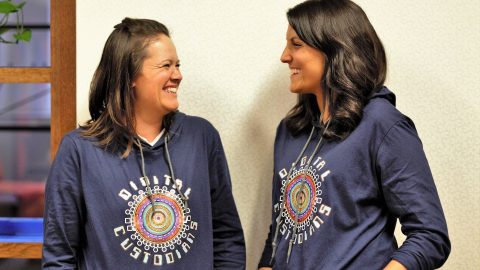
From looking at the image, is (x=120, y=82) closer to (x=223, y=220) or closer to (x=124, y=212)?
(x=124, y=212)

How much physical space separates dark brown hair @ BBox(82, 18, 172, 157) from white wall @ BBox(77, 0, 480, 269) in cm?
27

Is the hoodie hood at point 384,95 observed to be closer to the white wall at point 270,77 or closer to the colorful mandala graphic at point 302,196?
the colorful mandala graphic at point 302,196

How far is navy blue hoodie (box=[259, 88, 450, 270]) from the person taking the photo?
4.44ft

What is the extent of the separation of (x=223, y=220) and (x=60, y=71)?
0.72 meters

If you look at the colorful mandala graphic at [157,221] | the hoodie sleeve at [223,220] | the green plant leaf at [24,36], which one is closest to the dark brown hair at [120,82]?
the colorful mandala graphic at [157,221]

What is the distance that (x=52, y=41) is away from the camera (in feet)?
6.33

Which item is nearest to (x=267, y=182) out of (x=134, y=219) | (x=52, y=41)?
(x=134, y=219)

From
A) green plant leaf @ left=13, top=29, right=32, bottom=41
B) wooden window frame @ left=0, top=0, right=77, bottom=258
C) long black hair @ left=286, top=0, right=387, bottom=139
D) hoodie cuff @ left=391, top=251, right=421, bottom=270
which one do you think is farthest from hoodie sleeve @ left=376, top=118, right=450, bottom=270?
green plant leaf @ left=13, top=29, right=32, bottom=41

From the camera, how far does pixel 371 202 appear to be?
143 cm

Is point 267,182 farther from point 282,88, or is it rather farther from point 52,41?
point 52,41

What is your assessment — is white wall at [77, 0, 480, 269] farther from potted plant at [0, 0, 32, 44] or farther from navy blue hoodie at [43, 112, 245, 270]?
navy blue hoodie at [43, 112, 245, 270]

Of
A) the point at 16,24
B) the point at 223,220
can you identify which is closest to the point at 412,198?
the point at 223,220

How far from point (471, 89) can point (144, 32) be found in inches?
39.2

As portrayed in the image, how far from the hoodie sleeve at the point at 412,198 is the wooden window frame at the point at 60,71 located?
3.36ft
